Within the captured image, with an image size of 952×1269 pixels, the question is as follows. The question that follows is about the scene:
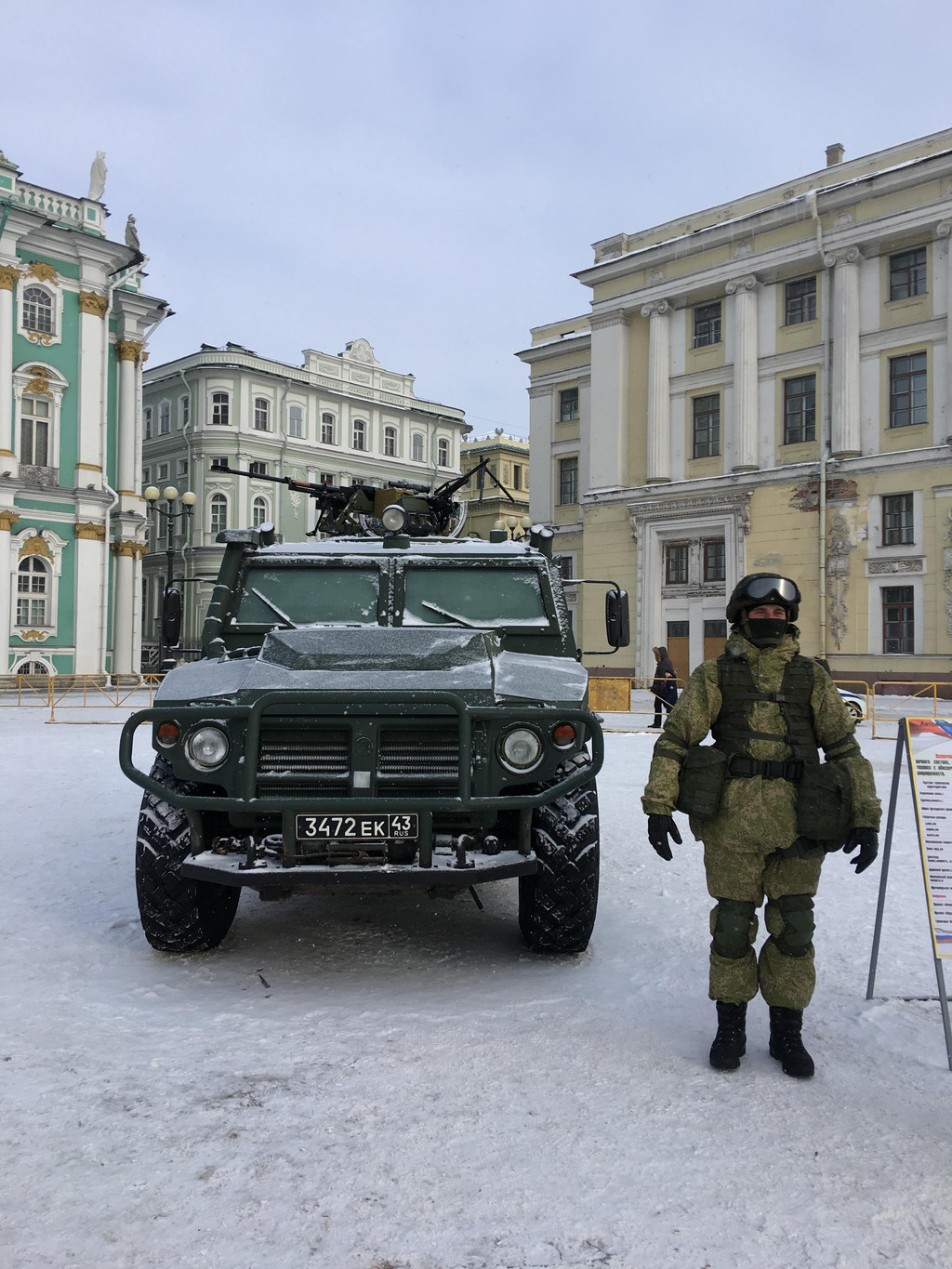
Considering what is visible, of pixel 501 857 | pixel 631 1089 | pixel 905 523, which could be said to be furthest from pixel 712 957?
pixel 905 523

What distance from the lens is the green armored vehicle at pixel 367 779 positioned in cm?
436

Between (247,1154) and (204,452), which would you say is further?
(204,452)

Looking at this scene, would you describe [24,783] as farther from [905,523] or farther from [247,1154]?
[905,523]

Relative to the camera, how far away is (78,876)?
22.0 feet

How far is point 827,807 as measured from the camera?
11.9ft

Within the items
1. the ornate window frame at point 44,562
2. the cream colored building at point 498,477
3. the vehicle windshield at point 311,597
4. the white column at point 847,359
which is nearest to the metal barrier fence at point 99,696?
the ornate window frame at point 44,562

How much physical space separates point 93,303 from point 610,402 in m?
16.8

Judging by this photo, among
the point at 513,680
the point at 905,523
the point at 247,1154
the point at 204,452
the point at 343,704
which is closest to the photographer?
the point at 247,1154

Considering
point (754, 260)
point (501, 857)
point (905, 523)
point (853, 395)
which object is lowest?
point (501, 857)

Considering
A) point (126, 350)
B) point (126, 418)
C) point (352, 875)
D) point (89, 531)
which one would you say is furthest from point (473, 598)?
point (126, 350)

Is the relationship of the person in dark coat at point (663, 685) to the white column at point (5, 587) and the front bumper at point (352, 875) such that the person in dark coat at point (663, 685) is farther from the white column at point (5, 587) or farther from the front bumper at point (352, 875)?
the white column at point (5, 587)

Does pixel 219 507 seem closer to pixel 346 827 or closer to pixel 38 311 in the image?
pixel 38 311

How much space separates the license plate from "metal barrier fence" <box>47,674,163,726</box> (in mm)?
15937

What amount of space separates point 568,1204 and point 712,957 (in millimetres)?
1274
